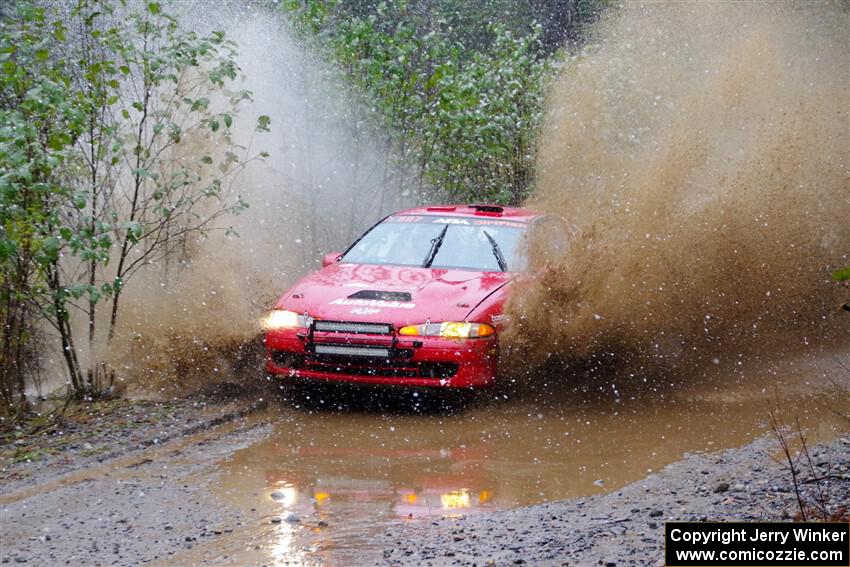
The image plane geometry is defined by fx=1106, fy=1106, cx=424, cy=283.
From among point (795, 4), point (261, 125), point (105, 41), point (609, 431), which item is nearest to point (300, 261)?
point (261, 125)

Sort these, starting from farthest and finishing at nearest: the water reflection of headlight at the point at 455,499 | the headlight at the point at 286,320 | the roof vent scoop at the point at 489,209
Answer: the roof vent scoop at the point at 489,209, the headlight at the point at 286,320, the water reflection of headlight at the point at 455,499

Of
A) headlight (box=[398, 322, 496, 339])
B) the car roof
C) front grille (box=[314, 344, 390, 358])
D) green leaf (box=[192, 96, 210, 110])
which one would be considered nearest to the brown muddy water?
front grille (box=[314, 344, 390, 358])

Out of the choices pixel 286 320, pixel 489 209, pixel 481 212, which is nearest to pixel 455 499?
pixel 286 320

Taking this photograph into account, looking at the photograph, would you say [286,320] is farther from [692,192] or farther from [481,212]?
[692,192]

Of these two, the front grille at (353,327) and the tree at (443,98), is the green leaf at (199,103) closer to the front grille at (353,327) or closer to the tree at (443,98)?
the front grille at (353,327)

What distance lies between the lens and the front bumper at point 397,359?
8430 mm

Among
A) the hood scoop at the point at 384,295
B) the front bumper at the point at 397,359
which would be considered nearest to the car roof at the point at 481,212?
the hood scoop at the point at 384,295

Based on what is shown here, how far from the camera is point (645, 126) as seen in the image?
13.9m

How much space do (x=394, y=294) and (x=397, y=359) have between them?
66 cm

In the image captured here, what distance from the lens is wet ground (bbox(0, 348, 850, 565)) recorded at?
572cm

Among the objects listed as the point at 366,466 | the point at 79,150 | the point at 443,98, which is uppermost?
the point at 443,98

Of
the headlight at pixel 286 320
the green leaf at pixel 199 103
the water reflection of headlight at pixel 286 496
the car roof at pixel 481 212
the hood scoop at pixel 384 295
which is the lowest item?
the water reflection of headlight at pixel 286 496

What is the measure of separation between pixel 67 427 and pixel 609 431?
13.2ft

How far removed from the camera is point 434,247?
9.91 meters
